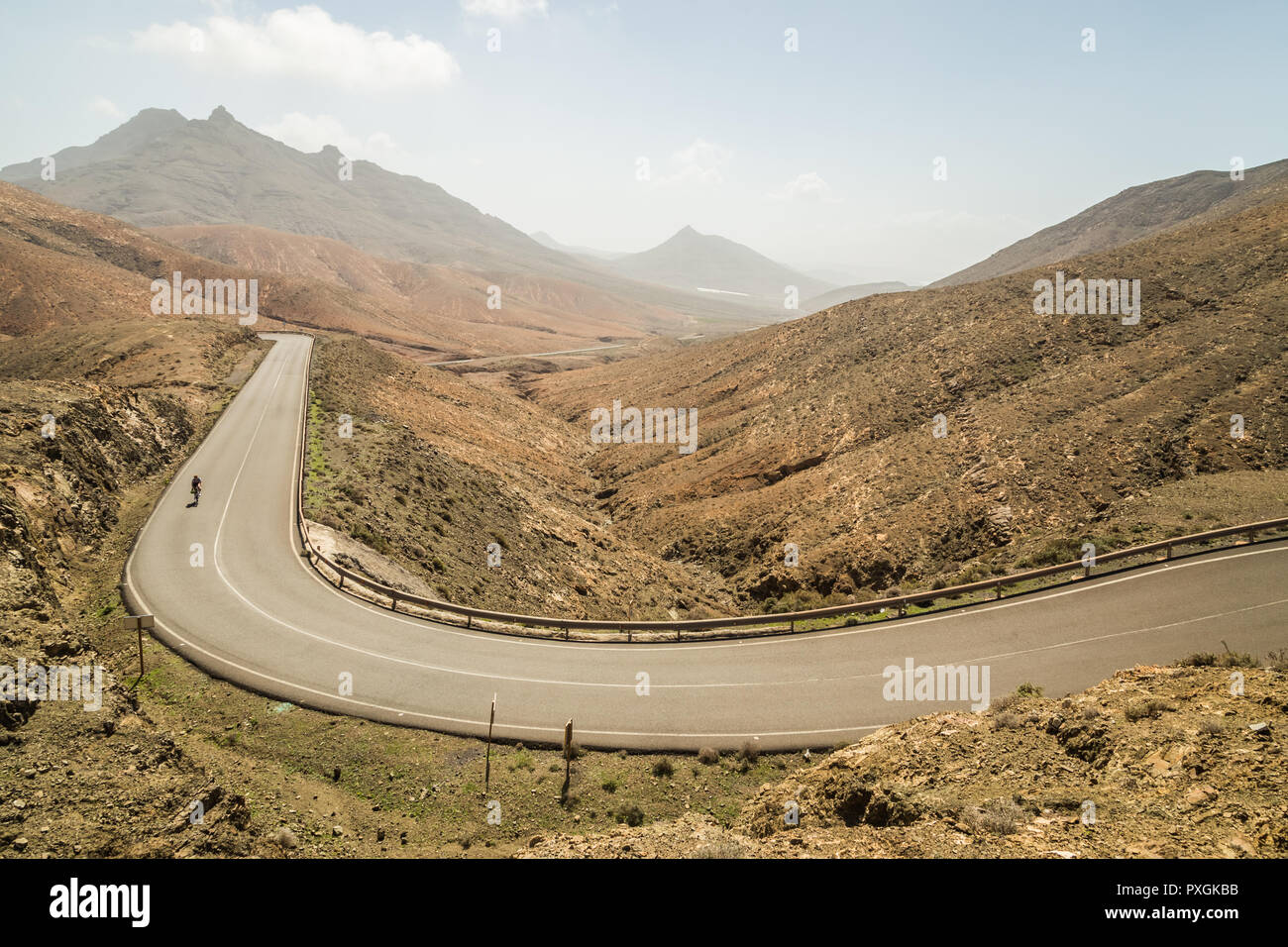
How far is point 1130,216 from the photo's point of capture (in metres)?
126

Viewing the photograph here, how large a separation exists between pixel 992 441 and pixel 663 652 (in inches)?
955

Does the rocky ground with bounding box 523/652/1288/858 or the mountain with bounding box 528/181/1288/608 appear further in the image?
the mountain with bounding box 528/181/1288/608

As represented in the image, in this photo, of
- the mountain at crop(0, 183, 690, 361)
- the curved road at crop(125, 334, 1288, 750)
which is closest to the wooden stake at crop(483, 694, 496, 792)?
the curved road at crop(125, 334, 1288, 750)

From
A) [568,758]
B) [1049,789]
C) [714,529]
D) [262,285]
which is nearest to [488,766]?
[568,758]

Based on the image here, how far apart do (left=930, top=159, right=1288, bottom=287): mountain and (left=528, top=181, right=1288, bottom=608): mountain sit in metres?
87.5

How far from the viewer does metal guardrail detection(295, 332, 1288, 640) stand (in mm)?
18953

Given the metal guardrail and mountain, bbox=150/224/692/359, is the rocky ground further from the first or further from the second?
mountain, bbox=150/224/692/359

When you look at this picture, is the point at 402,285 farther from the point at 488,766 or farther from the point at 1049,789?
the point at 1049,789

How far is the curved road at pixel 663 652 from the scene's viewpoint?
47.3 feet

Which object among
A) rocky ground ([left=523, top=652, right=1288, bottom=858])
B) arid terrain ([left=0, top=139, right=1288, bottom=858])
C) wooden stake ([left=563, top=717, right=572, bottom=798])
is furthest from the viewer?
wooden stake ([left=563, top=717, right=572, bottom=798])
